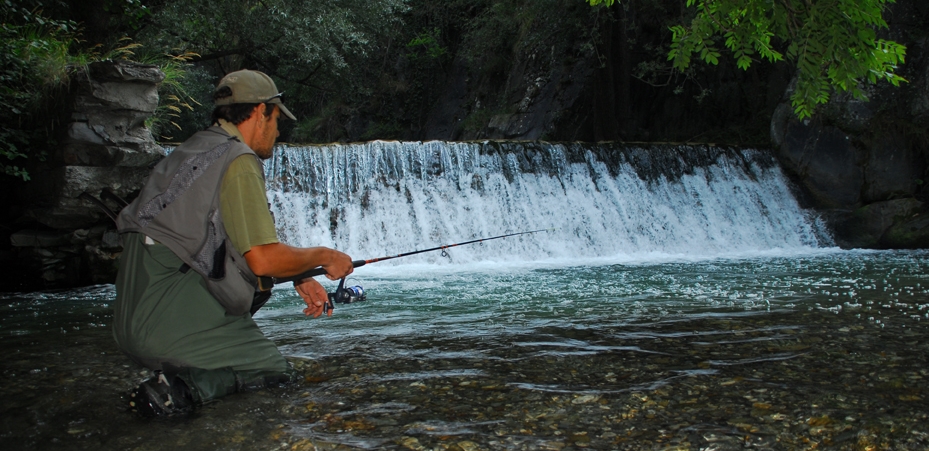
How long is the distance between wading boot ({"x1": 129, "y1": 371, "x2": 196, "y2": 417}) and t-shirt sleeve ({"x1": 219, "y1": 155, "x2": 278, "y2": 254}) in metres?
0.67

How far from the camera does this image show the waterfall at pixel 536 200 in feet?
38.5

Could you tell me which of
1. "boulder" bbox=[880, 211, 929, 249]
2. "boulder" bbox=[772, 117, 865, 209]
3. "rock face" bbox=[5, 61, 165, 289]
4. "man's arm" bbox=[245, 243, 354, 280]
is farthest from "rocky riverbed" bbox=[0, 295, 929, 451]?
"boulder" bbox=[772, 117, 865, 209]

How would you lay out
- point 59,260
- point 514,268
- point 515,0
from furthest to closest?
point 515,0, point 514,268, point 59,260

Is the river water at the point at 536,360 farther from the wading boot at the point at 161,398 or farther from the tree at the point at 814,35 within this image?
the tree at the point at 814,35

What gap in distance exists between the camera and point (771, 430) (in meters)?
2.61

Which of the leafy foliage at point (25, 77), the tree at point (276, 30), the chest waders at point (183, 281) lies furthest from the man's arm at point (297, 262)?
the tree at point (276, 30)

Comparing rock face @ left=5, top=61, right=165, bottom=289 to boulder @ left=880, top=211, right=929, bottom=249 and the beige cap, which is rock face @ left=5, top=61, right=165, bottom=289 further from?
boulder @ left=880, top=211, right=929, bottom=249

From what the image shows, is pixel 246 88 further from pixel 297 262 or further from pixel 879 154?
pixel 879 154

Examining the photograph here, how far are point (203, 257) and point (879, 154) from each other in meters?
14.7

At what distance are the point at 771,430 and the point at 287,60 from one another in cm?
1643

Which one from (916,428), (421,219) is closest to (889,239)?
(421,219)

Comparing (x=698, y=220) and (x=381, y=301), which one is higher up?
Answer: (x=698, y=220)

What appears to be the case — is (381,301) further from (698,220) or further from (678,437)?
(698,220)

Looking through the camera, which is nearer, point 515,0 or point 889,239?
point 889,239
